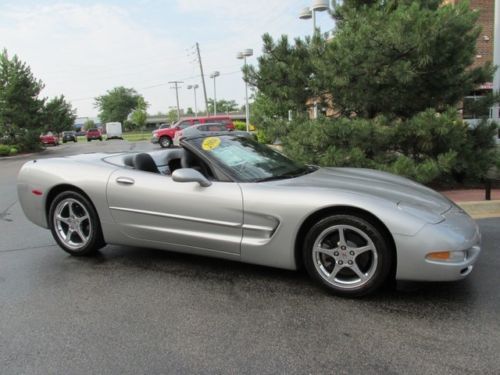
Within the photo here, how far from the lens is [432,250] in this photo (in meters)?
3.11

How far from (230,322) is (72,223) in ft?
7.68

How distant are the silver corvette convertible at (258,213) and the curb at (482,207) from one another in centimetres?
248

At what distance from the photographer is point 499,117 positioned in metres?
8.83

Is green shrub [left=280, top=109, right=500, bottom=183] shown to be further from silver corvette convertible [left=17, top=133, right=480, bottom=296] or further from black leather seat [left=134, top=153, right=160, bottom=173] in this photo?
black leather seat [left=134, top=153, right=160, bottom=173]

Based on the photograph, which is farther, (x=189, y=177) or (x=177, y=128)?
(x=177, y=128)

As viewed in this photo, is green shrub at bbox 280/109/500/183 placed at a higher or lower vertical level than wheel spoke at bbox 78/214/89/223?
higher

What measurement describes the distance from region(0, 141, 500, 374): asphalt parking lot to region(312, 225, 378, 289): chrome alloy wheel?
6.7 inches

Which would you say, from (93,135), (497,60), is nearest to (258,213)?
(497,60)

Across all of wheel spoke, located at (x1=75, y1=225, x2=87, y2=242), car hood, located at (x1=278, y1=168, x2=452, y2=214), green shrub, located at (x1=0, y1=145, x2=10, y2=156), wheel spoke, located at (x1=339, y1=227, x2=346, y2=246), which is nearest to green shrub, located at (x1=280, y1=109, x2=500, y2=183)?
car hood, located at (x1=278, y1=168, x2=452, y2=214)

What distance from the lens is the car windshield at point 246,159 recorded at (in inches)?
157

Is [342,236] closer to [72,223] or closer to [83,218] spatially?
[83,218]

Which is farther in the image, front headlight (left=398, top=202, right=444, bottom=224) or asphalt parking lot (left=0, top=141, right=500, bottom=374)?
front headlight (left=398, top=202, right=444, bottom=224)

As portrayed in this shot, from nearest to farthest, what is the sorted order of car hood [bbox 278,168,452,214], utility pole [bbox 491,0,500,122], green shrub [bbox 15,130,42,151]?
car hood [bbox 278,168,452,214] → utility pole [bbox 491,0,500,122] → green shrub [bbox 15,130,42,151]

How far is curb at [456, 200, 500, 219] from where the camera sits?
6.14 metres
